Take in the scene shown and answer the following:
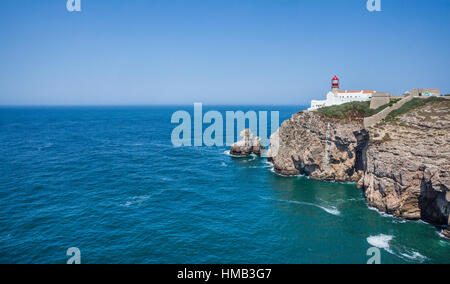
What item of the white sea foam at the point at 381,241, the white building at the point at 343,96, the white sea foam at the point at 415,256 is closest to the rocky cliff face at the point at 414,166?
the white sea foam at the point at 381,241

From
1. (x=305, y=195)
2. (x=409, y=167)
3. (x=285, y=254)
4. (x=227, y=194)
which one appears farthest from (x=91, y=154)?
(x=409, y=167)

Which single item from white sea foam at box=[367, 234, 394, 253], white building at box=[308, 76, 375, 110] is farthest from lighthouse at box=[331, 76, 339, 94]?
white sea foam at box=[367, 234, 394, 253]

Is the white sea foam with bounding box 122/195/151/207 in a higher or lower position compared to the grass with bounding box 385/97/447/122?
lower

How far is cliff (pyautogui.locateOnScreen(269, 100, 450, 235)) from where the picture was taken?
41781 millimetres

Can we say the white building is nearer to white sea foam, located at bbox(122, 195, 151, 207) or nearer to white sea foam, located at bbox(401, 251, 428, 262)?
white sea foam, located at bbox(401, 251, 428, 262)

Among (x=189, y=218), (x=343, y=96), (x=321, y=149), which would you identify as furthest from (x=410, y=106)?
(x=189, y=218)

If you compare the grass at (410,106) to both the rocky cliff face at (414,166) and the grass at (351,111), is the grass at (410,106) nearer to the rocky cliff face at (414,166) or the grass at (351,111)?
the rocky cliff face at (414,166)

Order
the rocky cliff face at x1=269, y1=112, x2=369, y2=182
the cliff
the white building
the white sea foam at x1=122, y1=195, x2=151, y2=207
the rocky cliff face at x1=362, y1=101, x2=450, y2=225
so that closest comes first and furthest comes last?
1. the rocky cliff face at x1=362, y1=101, x2=450, y2=225
2. the cliff
3. the white sea foam at x1=122, y1=195, x2=151, y2=207
4. the rocky cliff face at x1=269, y1=112, x2=369, y2=182
5. the white building

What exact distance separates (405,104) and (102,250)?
60.6 m

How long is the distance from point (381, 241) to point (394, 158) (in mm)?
14756

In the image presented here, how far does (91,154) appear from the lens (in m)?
88.2

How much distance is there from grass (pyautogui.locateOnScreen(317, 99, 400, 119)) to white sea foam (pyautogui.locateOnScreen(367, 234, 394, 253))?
3195 centimetres

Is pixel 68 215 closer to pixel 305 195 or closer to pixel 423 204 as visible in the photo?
pixel 305 195

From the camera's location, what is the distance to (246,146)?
3529 inches
